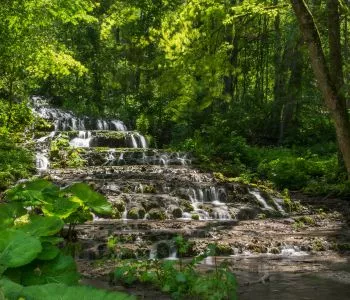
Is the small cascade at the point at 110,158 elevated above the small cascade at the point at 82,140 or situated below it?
below

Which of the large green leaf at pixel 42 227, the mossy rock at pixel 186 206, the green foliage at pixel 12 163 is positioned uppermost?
the green foliage at pixel 12 163

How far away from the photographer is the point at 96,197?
3080mm

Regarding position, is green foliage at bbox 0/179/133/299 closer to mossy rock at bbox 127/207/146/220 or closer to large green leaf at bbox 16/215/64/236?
large green leaf at bbox 16/215/64/236

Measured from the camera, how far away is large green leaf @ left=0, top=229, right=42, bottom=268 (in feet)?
4.81

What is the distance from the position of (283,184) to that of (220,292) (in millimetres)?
11712

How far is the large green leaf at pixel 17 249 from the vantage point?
1467 mm

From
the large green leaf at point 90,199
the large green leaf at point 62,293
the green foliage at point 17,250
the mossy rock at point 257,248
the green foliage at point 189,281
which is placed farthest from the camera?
the mossy rock at point 257,248

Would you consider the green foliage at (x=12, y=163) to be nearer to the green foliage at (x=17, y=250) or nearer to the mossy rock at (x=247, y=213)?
the mossy rock at (x=247, y=213)

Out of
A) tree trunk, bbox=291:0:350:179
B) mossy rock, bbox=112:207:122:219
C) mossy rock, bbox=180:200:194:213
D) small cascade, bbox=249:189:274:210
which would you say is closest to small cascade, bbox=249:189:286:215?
small cascade, bbox=249:189:274:210

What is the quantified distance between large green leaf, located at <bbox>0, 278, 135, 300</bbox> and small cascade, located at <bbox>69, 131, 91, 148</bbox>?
1904 cm

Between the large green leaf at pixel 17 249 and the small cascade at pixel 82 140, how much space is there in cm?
1867

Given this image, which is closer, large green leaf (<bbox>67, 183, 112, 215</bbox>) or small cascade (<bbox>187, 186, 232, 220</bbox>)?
large green leaf (<bbox>67, 183, 112, 215</bbox>)

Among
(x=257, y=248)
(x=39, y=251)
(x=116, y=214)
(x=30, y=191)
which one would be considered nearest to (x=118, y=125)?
(x=116, y=214)

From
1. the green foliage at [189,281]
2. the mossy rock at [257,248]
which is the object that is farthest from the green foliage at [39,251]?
the mossy rock at [257,248]
